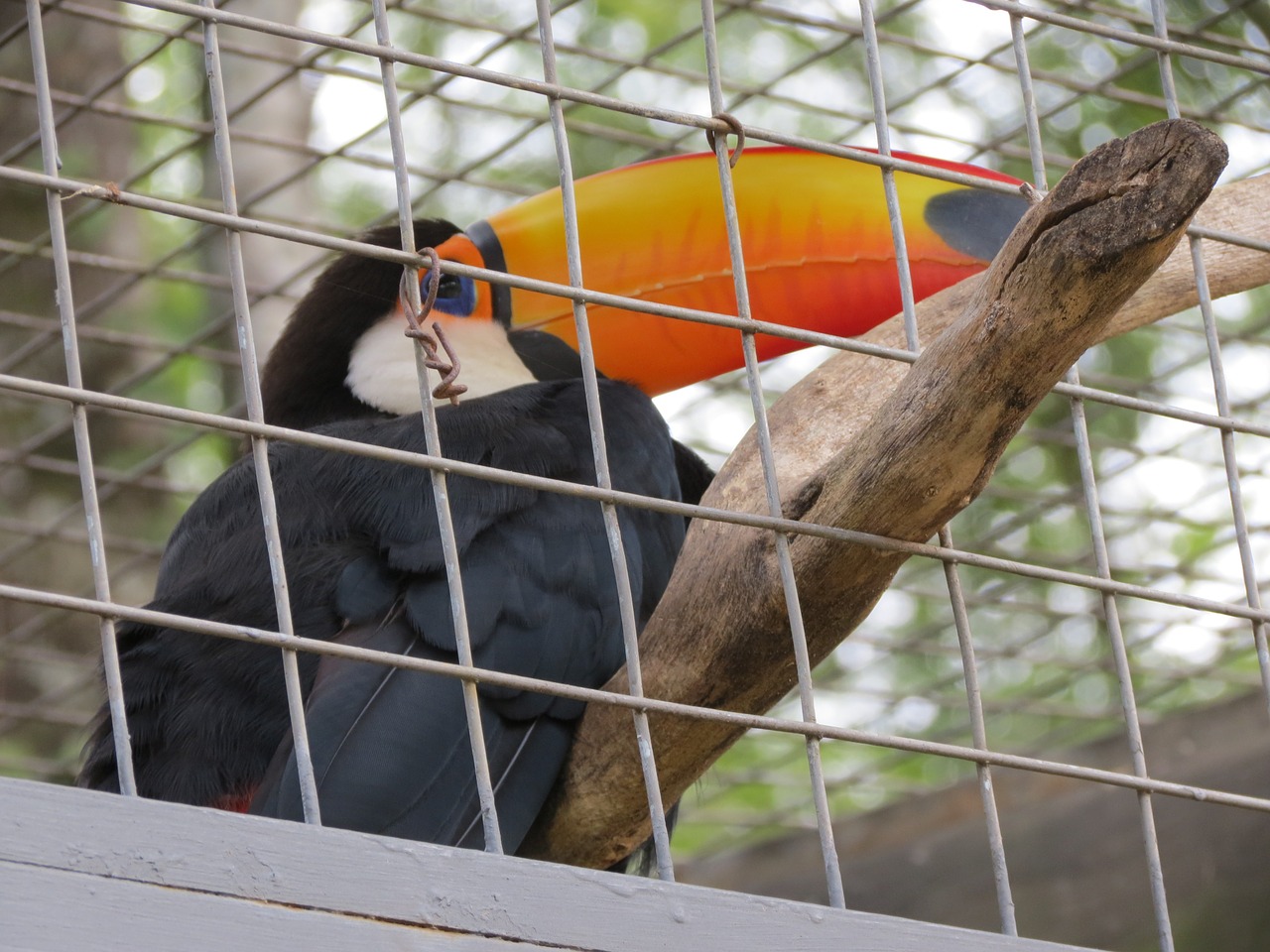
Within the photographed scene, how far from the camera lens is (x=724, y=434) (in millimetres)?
3953

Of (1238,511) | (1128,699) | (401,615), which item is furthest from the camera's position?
(401,615)

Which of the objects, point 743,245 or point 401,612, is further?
point 743,245

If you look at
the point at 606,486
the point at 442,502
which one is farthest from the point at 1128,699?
the point at 442,502

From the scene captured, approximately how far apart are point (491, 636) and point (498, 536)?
148 mm

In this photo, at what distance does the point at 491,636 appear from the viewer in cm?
206

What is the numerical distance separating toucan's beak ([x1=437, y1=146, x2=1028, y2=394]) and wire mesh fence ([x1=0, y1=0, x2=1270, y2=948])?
163 millimetres

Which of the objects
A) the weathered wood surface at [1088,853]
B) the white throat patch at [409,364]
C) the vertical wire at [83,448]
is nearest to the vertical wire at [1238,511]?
the vertical wire at [83,448]

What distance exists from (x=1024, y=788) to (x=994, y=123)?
1.57 metres

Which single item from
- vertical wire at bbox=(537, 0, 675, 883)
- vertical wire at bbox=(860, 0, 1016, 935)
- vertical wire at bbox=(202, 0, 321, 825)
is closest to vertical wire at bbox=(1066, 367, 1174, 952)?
vertical wire at bbox=(860, 0, 1016, 935)

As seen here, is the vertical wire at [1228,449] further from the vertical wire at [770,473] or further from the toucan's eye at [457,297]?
the toucan's eye at [457,297]

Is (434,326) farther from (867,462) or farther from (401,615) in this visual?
(401,615)

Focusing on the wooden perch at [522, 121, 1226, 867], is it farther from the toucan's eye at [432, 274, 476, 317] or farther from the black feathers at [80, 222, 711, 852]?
the toucan's eye at [432, 274, 476, 317]

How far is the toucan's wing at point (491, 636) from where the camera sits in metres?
1.86

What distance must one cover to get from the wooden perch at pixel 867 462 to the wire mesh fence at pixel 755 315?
28cm
